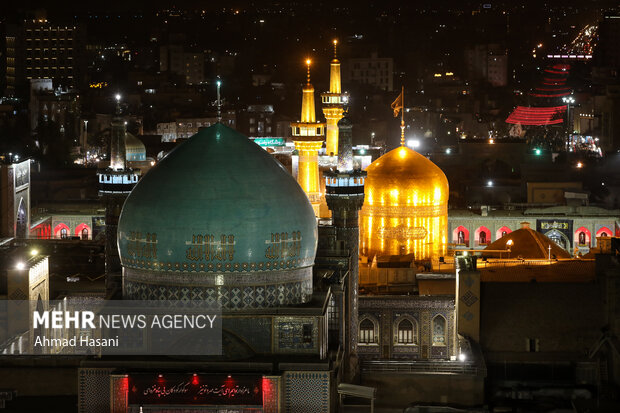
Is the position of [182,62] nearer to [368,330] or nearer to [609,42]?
[609,42]

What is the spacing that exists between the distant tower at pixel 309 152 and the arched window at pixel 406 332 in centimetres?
454

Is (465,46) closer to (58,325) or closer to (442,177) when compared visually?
(442,177)

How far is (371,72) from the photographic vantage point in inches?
3568

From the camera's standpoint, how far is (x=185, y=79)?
90.9 meters

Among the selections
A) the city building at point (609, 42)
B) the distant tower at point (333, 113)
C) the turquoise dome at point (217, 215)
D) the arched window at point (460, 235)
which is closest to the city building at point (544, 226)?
the arched window at point (460, 235)

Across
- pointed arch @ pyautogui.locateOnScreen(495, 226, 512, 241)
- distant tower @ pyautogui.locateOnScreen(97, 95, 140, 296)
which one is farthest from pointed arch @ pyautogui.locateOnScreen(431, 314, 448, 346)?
pointed arch @ pyautogui.locateOnScreen(495, 226, 512, 241)

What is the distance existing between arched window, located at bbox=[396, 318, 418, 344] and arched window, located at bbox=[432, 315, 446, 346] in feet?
1.36

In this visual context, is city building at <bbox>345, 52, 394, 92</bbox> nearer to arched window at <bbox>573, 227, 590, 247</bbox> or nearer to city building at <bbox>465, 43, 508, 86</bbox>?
city building at <bbox>465, 43, 508, 86</bbox>

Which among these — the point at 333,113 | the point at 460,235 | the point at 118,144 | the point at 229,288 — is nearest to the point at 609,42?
the point at 460,235

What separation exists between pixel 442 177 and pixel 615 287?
9230mm

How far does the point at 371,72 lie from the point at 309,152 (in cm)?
6167

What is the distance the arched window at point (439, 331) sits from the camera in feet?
78.4

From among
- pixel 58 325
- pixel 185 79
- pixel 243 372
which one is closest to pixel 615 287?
pixel 243 372

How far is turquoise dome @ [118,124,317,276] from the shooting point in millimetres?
17422
